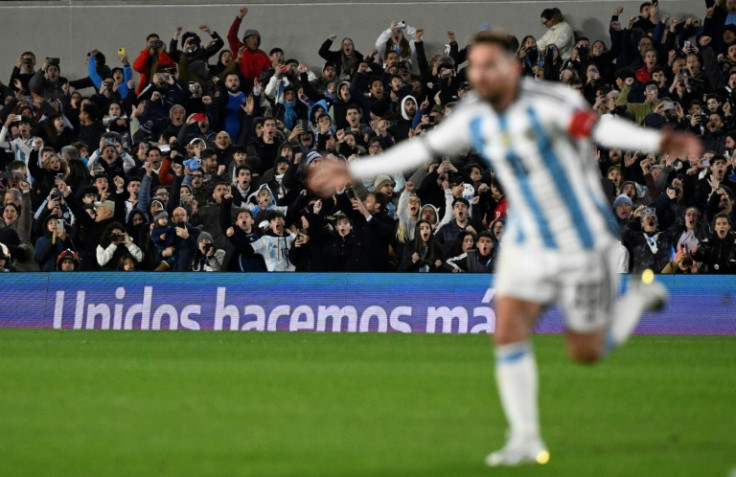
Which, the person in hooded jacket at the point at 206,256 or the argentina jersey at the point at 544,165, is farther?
the person in hooded jacket at the point at 206,256

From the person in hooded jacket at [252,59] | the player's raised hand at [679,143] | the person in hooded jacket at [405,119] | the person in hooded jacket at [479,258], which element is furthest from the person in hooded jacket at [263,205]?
the player's raised hand at [679,143]

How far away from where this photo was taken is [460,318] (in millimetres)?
17484

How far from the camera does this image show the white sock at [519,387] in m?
7.09

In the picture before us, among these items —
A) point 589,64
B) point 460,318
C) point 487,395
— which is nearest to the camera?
point 487,395

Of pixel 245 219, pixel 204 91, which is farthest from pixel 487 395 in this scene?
pixel 204 91

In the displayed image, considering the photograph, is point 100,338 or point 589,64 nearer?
point 100,338

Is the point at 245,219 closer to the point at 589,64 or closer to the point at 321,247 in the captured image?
the point at 321,247

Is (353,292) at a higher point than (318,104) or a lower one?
lower

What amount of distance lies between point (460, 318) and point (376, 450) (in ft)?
32.0

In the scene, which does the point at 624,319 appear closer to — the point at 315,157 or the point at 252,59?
the point at 315,157

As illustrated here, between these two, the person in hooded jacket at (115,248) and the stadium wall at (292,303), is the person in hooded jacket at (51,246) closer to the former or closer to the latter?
the person in hooded jacket at (115,248)

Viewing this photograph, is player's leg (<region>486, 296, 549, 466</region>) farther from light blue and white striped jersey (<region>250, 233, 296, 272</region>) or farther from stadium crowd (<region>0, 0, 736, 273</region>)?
light blue and white striped jersey (<region>250, 233, 296, 272</region>)

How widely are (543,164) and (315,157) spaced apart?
12.5 metres

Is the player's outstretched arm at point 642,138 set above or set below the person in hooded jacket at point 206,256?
above
